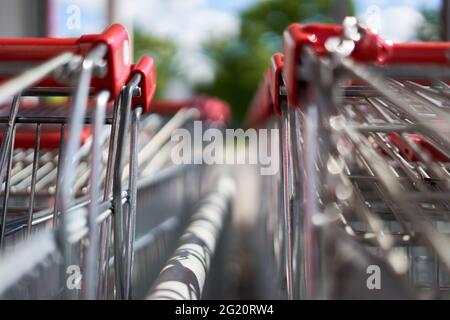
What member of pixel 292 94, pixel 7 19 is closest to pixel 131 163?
pixel 292 94

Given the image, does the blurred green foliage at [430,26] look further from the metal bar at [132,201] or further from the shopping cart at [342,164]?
the metal bar at [132,201]

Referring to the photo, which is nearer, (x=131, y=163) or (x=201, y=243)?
(x=131, y=163)

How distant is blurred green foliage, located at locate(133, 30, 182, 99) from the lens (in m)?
19.2

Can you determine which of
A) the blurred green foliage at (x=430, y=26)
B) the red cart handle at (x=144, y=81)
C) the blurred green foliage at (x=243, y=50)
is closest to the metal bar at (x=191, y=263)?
the red cart handle at (x=144, y=81)

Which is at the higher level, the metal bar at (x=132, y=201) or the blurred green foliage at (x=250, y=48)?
the blurred green foliage at (x=250, y=48)

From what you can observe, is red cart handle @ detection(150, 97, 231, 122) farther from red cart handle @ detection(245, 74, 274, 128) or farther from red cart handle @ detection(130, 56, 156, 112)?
red cart handle @ detection(130, 56, 156, 112)

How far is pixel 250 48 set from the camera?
20.0 m

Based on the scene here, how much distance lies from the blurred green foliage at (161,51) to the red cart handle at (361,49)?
1785cm

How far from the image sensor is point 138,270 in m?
1.53

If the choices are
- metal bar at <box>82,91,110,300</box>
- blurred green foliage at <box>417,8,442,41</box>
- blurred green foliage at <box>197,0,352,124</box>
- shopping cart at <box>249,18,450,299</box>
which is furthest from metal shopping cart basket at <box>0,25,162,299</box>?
blurred green foliage at <box>197,0,352,124</box>

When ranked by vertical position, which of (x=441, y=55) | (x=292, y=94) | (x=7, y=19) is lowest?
(x=292, y=94)

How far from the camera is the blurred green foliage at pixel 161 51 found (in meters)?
19.2

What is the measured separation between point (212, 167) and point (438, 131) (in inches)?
95.6
